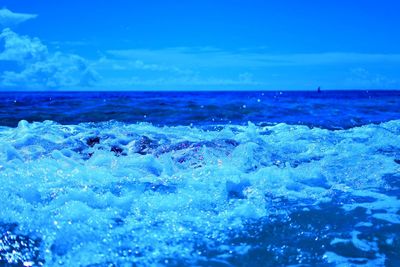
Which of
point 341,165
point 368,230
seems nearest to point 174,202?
point 368,230

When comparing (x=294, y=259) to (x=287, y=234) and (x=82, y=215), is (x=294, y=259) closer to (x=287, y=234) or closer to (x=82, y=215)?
(x=287, y=234)

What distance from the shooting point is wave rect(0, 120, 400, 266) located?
104 inches

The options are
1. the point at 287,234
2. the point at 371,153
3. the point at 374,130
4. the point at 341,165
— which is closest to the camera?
the point at 287,234

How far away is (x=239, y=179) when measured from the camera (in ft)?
13.6

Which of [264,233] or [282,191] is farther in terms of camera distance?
[282,191]

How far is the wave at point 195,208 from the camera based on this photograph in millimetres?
2635

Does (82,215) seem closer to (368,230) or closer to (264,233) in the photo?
(264,233)

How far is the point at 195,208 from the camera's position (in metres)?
3.44

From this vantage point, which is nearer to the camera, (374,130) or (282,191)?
(282,191)

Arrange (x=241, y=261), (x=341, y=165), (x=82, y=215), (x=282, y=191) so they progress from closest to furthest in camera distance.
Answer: (x=241, y=261) < (x=82, y=215) < (x=282, y=191) < (x=341, y=165)

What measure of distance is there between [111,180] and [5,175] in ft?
3.71

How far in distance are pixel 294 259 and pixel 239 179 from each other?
1.67m

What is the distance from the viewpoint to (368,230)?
3025mm

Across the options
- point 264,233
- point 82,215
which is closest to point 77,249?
point 82,215
